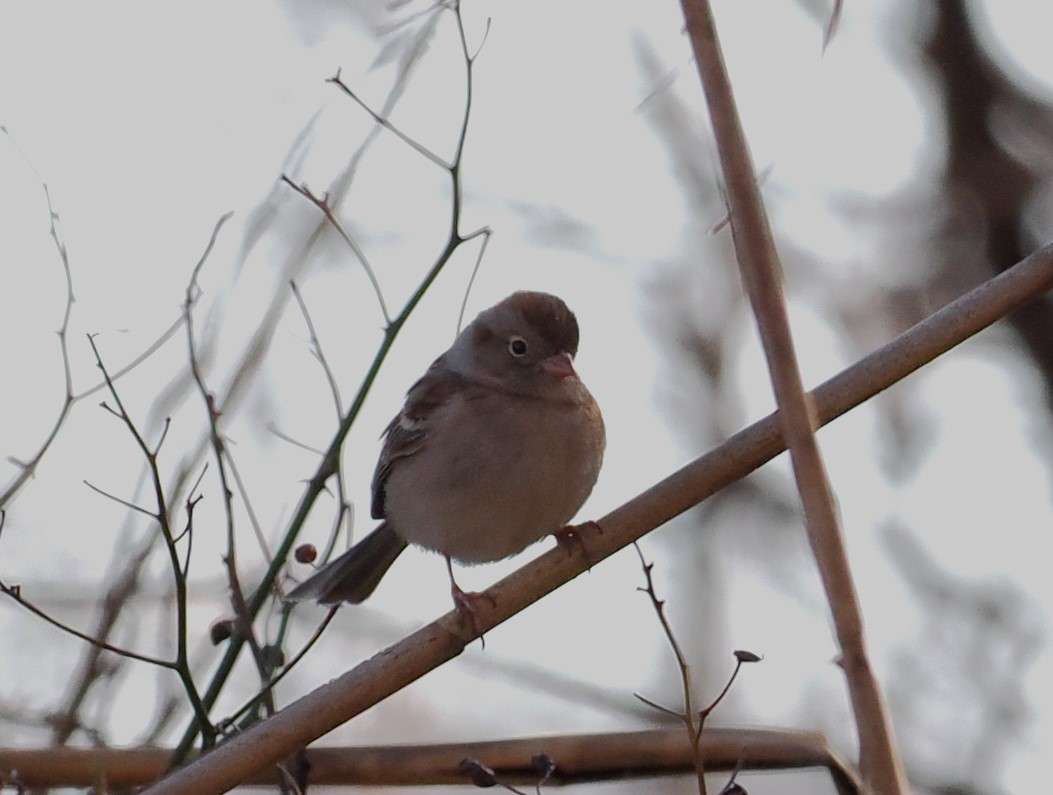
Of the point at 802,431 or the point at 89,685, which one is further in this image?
the point at 89,685

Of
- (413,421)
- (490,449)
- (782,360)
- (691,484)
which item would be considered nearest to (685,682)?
(691,484)

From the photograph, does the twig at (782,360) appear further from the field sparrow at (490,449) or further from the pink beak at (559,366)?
the pink beak at (559,366)

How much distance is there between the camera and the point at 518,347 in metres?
4.70

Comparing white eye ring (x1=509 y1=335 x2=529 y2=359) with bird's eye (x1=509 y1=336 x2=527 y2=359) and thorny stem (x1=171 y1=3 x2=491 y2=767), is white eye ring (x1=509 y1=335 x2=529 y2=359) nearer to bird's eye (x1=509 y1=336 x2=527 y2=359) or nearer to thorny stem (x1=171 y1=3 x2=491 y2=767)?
bird's eye (x1=509 y1=336 x2=527 y2=359)

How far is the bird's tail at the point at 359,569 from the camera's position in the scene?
4832 millimetres

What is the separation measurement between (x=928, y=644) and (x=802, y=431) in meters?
6.42

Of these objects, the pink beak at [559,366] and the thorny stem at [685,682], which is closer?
the thorny stem at [685,682]

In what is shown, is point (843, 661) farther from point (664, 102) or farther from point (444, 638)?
point (664, 102)

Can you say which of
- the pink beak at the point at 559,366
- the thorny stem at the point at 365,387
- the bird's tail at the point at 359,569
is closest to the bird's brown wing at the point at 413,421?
the bird's tail at the point at 359,569

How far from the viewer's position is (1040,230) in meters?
7.12

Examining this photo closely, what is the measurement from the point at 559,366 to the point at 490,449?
1.23ft

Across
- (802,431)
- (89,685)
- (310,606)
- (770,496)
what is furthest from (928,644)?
(802,431)

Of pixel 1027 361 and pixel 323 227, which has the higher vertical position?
pixel 1027 361

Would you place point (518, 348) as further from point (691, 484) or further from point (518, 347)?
point (691, 484)
